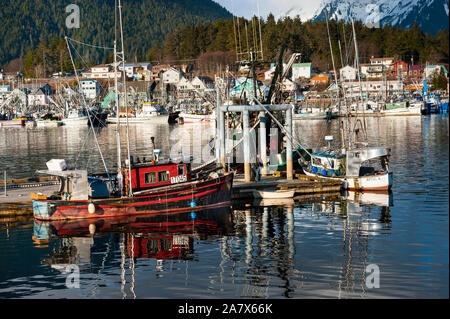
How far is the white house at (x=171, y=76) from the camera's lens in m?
191

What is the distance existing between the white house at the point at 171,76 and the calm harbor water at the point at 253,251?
156379mm

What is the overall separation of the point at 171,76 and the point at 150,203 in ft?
534

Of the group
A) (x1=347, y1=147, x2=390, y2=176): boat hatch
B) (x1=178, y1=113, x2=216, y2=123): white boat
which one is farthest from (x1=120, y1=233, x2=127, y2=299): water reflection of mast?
(x1=178, y1=113, x2=216, y2=123): white boat

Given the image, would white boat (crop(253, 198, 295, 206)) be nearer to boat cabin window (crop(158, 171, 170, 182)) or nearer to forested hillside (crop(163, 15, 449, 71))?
boat cabin window (crop(158, 171, 170, 182))

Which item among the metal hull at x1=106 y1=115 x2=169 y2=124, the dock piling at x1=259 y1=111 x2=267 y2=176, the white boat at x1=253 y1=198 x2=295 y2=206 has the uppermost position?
the metal hull at x1=106 y1=115 x2=169 y2=124

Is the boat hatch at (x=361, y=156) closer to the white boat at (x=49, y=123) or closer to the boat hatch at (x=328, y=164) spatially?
the boat hatch at (x=328, y=164)

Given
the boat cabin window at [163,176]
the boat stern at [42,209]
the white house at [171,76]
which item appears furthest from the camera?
the white house at [171,76]

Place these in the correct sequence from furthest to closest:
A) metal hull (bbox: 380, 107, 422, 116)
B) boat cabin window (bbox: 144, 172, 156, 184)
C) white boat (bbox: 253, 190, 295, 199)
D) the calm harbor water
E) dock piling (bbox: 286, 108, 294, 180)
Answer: metal hull (bbox: 380, 107, 422, 116), dock piling (bbox: 286, 108, 294, 180), white boat (bbox: 253, 190, 295, 199), boat cabin window (bbox: 144, 172, 156, 184), the calm harbor water

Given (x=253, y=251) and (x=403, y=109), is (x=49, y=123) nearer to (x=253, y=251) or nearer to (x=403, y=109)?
(x=403, y=109)

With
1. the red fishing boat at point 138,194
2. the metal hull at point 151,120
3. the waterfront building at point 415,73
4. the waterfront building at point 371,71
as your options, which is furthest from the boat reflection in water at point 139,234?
the waterfront building at point 371,71

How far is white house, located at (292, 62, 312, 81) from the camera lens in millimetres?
182250

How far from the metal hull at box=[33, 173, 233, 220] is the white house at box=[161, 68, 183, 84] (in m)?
160

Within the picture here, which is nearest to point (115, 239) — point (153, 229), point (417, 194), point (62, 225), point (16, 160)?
point (153, 229)
